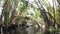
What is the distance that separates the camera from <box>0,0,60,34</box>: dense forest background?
6.61ft

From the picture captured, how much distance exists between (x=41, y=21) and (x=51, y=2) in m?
0.32

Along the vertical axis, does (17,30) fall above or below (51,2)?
below

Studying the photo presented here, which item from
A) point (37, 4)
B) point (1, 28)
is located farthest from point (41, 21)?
point (1, 28)

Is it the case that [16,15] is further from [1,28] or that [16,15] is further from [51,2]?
[51,2]

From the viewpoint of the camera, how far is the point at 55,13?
2.03m

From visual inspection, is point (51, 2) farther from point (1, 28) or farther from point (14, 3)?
point (1, 28)

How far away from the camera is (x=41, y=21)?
2.03 m

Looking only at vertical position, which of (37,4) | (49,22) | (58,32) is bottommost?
(58,32)

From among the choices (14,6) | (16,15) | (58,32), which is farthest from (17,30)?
(58,32)

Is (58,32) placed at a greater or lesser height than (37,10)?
lesser

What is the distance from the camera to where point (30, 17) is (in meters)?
2.03

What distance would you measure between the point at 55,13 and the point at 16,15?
1.89 feet

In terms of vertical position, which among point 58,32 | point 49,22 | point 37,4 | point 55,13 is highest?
point 37,4

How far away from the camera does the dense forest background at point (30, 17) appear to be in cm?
201
